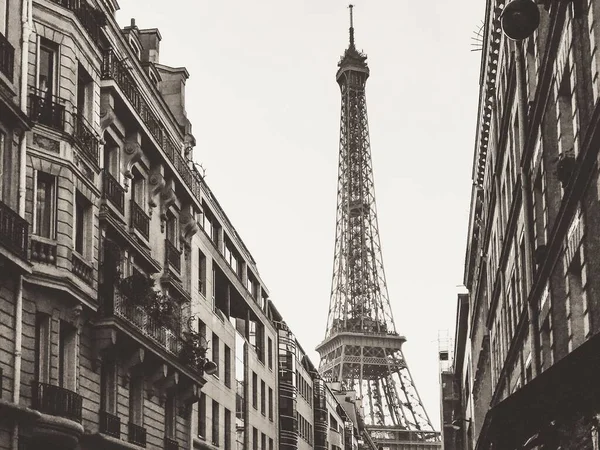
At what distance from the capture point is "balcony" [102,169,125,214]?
37.3m

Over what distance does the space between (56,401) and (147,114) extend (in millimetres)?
14121

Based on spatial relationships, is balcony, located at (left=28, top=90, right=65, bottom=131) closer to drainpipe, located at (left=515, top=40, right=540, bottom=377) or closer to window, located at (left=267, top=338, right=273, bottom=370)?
drainpipe, located at (left=515, top=40, right=540, bottom=377)

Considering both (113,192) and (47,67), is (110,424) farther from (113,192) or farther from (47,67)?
(47,67)

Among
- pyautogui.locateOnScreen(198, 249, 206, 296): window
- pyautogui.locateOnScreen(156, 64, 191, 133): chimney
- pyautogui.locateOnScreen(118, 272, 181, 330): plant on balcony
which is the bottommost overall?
pyautogui.locateOnScreen(118, 272, 181, 330): plant on balcony

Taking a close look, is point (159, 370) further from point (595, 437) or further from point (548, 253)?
point (595, 437)

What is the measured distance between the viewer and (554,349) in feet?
90.6

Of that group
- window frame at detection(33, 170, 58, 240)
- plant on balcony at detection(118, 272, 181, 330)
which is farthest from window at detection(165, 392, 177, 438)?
window frame at detection(33, 170, 58, 240)

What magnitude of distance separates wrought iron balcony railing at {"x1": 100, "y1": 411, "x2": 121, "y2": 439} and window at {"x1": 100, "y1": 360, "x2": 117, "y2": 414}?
391 mm

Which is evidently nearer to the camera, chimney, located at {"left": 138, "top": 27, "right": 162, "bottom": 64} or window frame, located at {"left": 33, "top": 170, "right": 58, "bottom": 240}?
window frame, located at {"left": 33, "top": 170, "right": 58, "bottom": 240}

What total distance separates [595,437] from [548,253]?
40.4 ft

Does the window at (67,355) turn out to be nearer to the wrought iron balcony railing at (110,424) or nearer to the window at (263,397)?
the wrought iron balcony railing at (110,424)

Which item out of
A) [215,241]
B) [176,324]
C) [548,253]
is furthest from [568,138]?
[215,241]

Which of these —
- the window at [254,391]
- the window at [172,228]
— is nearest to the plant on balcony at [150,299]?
the window at [172,228]

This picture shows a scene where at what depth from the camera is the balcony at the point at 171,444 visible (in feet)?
142
